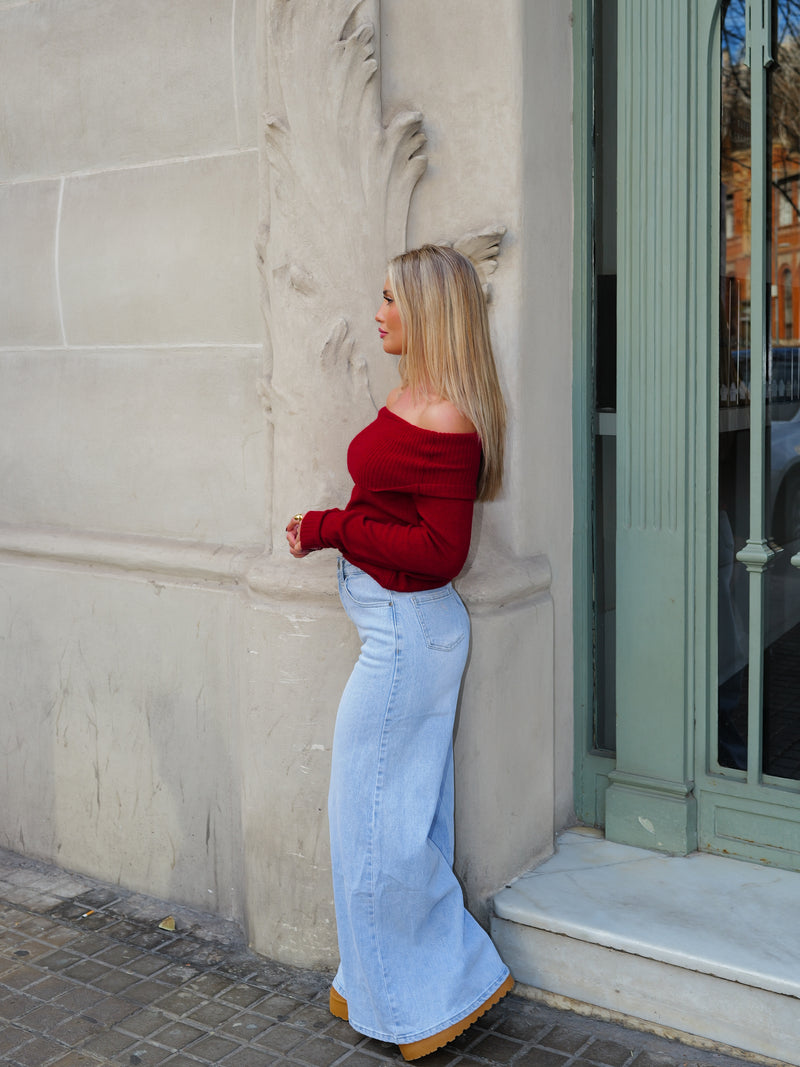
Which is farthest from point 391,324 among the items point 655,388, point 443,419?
point 655,388

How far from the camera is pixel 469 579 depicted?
352 centimetres

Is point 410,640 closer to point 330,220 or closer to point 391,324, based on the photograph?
point 391,324

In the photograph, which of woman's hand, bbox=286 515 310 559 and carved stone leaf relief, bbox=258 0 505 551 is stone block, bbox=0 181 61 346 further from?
woman's hand, bbox=286 515 310 559

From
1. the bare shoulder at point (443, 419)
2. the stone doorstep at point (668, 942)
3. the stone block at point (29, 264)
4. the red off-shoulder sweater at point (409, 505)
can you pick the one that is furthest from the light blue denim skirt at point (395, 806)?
the stone block at point (29, 264)

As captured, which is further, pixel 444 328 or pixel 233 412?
pixel 233 412

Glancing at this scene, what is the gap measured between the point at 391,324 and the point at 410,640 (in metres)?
0.81

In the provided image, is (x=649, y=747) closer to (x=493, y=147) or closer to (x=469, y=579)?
(x=469, y=579)

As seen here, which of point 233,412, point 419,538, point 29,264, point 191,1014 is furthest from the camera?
point 29,264

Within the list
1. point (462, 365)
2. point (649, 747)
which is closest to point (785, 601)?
Result: point (649, 747)

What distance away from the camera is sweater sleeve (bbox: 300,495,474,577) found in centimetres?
301

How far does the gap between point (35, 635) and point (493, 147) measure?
243 centimetres

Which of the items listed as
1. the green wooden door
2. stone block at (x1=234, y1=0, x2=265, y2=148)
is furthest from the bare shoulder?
stone block at (x1=234, y1=0, x2=265, y2=148)

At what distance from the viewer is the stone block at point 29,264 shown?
14.5ft

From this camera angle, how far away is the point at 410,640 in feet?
10.2
